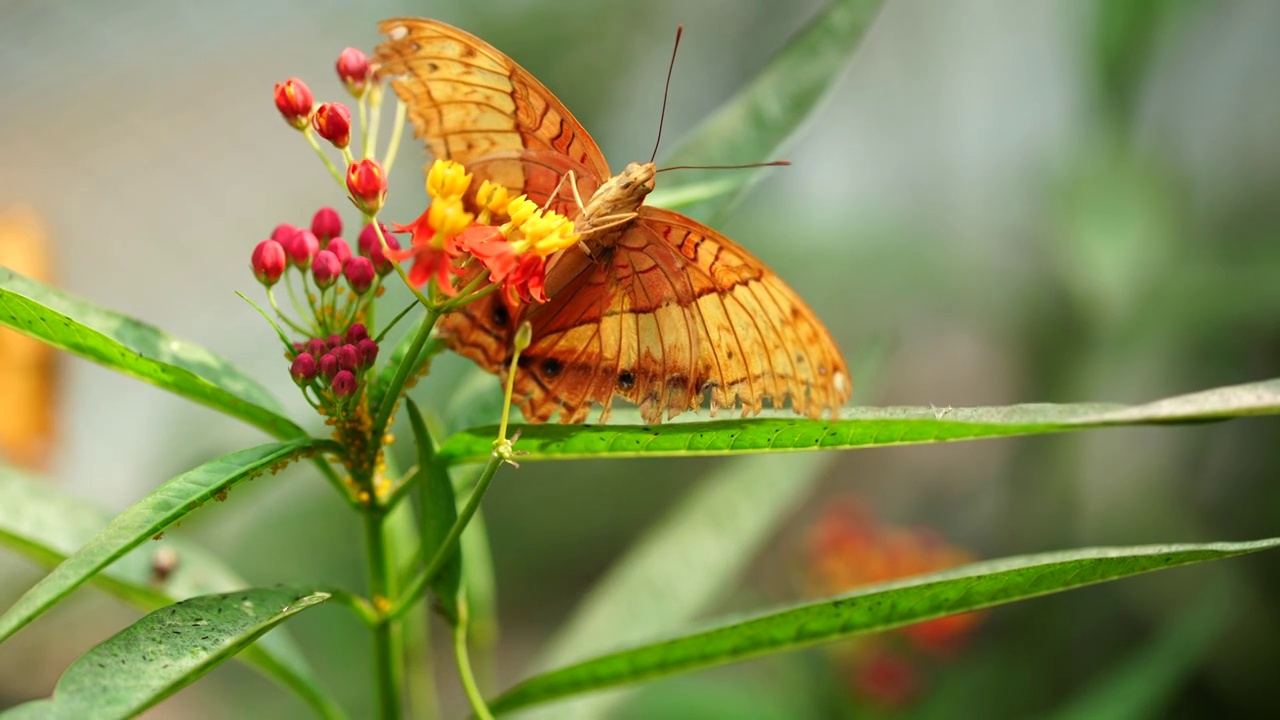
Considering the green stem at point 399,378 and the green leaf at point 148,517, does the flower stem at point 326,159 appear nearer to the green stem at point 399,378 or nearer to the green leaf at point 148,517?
the green stem at point 399,378

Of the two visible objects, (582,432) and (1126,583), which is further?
(1126,583)

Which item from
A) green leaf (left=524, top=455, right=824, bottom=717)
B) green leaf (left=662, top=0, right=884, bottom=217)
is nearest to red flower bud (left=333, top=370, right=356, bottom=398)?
green leaf (left=662, top=0, right=884, bottom=217)

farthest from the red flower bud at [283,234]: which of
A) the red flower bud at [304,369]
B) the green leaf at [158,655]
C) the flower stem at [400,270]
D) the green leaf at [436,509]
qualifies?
the green leaf at [158,655]

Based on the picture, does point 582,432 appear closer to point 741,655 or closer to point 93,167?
point 741,655

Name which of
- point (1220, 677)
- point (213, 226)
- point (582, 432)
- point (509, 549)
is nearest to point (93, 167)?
point (213, 226)

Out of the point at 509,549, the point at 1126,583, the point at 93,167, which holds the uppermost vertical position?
the point at 93,167

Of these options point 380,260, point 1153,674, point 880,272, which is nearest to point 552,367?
point 380,260
